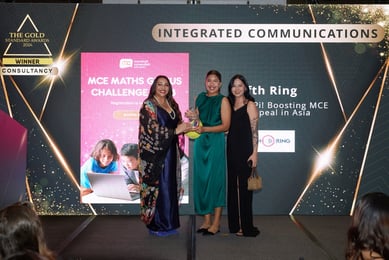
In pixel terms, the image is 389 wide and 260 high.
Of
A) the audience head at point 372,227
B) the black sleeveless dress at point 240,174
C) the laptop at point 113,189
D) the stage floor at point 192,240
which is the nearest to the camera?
the audience head at point 372,227

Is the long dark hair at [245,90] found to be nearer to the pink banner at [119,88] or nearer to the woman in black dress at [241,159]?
the woman in black dress at [241,159]

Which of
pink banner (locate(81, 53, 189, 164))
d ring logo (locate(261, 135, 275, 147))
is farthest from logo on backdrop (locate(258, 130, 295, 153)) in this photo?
pink banner (locate(81, 53, 189, 164))

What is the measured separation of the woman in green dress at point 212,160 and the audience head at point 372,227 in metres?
3.29

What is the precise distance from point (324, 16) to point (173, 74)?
77.7 inches

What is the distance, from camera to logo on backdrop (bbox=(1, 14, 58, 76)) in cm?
637

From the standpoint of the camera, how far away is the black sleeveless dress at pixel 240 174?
16.9 ft

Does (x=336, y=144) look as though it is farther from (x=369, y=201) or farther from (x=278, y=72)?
(x=369, y=201)

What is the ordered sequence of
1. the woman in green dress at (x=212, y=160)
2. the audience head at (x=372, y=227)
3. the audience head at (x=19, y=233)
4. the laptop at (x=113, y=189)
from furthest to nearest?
the laptop at (x=113, y=189) → the woman in green dress at (x=212, y=160) → the audience head at (x=372, y=227) → the audience head at (x=19, y=233)

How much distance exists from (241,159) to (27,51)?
10.0ft

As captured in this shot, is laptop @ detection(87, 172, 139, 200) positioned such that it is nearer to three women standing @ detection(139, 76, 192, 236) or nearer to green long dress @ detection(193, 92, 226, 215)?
three women standing @ detection(139, 76, 192, 236)

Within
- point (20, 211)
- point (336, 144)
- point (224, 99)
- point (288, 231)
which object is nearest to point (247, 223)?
point (288, 231)

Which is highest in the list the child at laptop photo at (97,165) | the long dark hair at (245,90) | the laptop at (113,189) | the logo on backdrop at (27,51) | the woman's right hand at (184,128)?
the logo on backdrop at (27,51)

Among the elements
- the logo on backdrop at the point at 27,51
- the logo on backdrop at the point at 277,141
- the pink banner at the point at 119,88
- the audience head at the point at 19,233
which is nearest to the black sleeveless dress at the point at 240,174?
the logo on backdrop at the point at 277,141

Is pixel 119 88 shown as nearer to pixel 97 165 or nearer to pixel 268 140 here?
pixel 97 165
